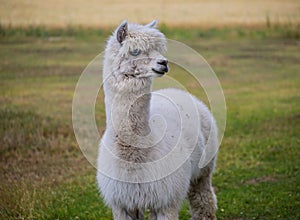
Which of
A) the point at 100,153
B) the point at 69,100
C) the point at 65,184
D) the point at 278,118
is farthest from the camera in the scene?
the point at 69,100

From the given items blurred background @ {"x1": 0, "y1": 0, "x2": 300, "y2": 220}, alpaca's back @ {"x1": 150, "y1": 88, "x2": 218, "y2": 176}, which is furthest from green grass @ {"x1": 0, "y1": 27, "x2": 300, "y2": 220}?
alpaca's back @ {"x1": 150, "y1": 88, "x2": 218, "y2": 176}

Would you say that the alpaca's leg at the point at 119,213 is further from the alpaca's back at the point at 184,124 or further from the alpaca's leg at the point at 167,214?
the alpaca's back at the point at 184,124

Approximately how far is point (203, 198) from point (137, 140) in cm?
167

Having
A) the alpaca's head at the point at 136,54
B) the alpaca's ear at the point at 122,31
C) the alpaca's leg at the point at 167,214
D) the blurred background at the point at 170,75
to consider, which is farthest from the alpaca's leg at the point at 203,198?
the alpaca's ear at the point at 122,31

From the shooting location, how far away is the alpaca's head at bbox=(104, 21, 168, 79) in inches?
195

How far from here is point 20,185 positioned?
24.2ft

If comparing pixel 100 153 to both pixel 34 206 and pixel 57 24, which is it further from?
pixel 57 24

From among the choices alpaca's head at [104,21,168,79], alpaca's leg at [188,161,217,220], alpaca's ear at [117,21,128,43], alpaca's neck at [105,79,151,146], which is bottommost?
alpaca's leg at [188,161,217,220]

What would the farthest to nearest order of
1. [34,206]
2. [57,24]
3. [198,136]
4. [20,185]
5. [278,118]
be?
[57,24]
[278,118]
[20,185]
[34,206]
[198,136]

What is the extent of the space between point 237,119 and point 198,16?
1501 centimetres

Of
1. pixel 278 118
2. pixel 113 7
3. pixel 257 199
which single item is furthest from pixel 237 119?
pixel 113 7

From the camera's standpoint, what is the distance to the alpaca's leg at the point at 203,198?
21.0 feet

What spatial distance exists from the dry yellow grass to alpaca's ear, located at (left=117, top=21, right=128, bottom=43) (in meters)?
17.2

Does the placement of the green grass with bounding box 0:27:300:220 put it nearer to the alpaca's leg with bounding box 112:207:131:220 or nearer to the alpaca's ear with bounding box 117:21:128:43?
the alpaca's leg with bounding box 112:207:131:220
